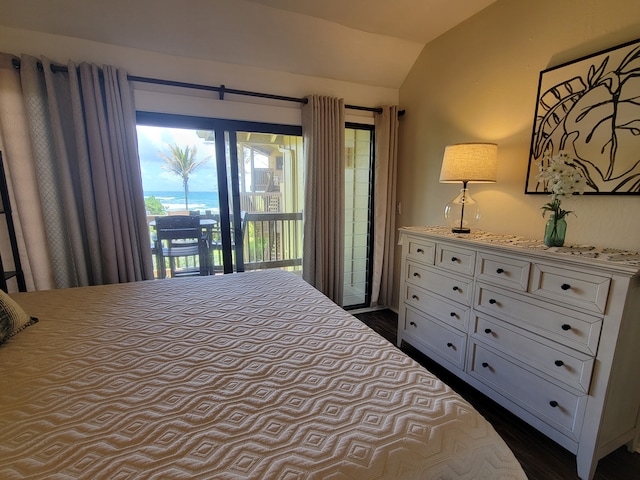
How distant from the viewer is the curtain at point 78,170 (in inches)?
80.9

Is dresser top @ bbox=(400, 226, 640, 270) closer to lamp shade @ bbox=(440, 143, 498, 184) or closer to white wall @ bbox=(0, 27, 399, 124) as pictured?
lamp shade @ bbox=(440, 143, 498, 184)

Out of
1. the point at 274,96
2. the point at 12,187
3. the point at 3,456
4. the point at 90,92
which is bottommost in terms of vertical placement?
the point at 3,456

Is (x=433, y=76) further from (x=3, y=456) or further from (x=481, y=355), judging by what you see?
(x=3, y=456)

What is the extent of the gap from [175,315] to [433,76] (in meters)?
2.93

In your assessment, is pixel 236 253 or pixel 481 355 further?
pixel 236 253

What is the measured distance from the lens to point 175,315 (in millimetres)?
1440

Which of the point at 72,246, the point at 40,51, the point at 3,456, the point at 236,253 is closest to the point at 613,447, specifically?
the point at 3,456

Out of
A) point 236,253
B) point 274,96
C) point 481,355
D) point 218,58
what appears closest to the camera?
point 481,355

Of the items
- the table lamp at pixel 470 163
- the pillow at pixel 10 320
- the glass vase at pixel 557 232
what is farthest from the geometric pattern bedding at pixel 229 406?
the table lamp at pixel 470 163

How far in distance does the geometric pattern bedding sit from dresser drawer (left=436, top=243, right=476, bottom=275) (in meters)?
0.97

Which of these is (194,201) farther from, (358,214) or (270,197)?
(358,214)

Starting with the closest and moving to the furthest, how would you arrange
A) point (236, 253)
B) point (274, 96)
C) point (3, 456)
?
point (3, 456) → point (274, 96) → point (236, 253)

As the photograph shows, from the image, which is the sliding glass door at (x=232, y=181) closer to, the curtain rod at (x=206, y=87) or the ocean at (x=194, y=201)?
the ocean at (x=194, y=201)

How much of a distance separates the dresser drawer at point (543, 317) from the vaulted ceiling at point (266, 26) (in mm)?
2160
